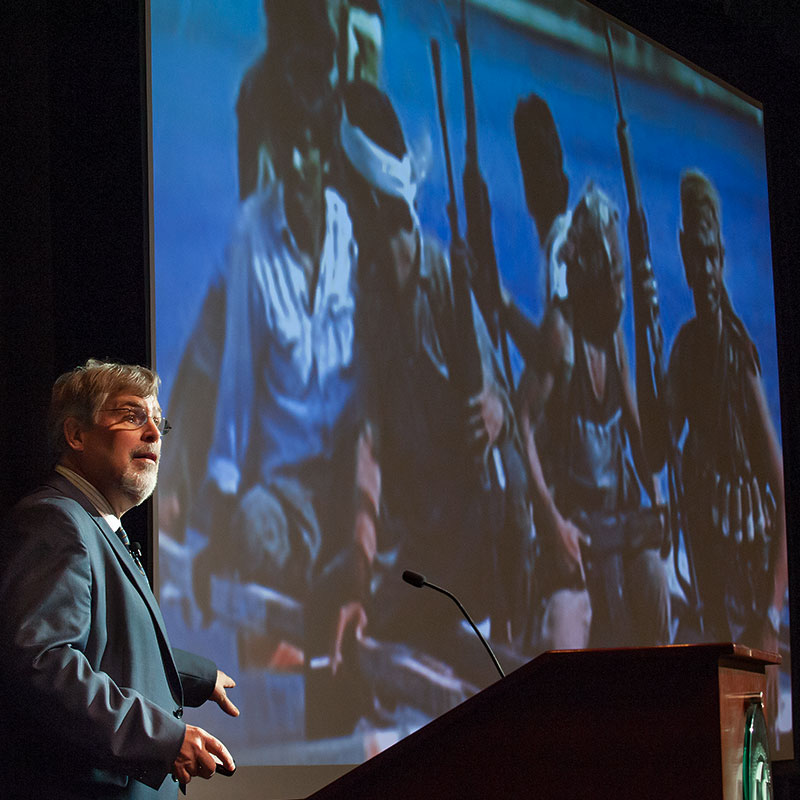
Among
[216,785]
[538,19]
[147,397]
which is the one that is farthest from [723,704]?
[538,19]

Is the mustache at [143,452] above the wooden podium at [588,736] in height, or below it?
above

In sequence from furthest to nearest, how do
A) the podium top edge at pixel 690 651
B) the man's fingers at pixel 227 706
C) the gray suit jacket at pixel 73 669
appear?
the man's fingers at pixel 227 706 < the gray suit jacket at pixel 73 669 < the podium top edge at pixel 690 651

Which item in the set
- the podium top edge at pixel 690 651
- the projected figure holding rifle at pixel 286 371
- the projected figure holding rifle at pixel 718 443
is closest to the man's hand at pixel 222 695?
the projected figure holding rifle at pixel 286 371

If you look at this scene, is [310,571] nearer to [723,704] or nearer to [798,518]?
[723,704]

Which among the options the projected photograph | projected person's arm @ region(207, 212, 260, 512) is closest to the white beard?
the projected photograph

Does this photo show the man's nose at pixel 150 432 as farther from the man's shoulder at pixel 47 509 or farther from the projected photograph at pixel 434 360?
the projected photograph at pixel 434 360

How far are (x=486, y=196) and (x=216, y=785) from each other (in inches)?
83.6

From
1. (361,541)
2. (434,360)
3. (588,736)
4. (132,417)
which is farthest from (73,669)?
(434,360)

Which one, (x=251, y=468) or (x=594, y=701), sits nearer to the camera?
(x=594, y=701)

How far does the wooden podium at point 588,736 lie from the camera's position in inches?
60.7

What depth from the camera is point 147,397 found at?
239cm

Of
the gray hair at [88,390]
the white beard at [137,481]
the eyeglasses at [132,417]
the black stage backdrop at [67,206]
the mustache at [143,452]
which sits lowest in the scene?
the white beard at [137,481]

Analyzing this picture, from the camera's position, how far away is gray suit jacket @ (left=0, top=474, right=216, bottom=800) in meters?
1.87

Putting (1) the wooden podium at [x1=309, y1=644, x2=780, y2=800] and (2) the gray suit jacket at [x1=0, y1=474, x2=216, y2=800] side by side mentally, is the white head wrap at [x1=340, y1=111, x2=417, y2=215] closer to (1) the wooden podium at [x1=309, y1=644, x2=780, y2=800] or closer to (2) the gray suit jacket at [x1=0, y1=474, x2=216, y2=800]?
(2) the gray suit jacket at [x1=0, y1=474, x2=216, y2=800]
